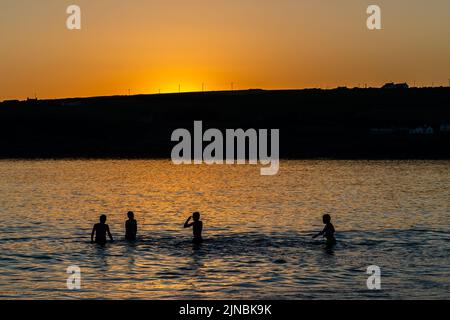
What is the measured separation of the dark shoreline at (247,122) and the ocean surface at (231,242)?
58967 millimetres

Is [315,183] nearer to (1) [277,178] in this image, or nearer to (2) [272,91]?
(1) [277,178]

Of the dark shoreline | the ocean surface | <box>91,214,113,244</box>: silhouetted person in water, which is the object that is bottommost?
the ocean surface

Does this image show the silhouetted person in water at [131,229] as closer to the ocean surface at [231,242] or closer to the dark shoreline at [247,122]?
the ocean surface at [231,242]

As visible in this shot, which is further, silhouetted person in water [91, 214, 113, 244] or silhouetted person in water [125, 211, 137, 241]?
silhouetted person in water [125, 211, 137, 241]

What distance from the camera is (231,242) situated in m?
36.6

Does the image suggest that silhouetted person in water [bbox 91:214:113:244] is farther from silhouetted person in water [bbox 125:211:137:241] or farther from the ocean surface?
silhouetted person in water [bbox 125:211:137:241]

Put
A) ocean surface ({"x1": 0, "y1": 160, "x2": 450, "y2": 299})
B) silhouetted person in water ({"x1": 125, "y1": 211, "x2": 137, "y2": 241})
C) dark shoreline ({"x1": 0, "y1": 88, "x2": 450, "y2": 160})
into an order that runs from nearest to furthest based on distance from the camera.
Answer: ocean surface ({"x1": 0, "y1": 160, "x2": 450, "y2": 299}) → silhouetted person in water ({"x1": 125, "y1": 211, "x2": 137, "y2": 241}) → dark shoreline ({"x1": 0, "y1": 88, "x2": 450, "y2": 160})

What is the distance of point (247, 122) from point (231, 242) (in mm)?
121736

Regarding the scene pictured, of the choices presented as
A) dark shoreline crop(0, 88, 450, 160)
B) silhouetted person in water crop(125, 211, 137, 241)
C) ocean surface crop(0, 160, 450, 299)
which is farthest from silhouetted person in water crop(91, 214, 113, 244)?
dark shoreline crop(0, 88, 450, 160)

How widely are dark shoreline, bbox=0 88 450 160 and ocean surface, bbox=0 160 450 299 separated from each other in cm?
5897

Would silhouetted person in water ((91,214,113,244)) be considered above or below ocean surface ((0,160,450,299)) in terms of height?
above

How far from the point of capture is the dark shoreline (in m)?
137

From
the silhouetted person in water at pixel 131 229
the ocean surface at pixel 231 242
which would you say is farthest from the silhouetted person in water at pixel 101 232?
the silhouetted person in water at pixel 131 229
